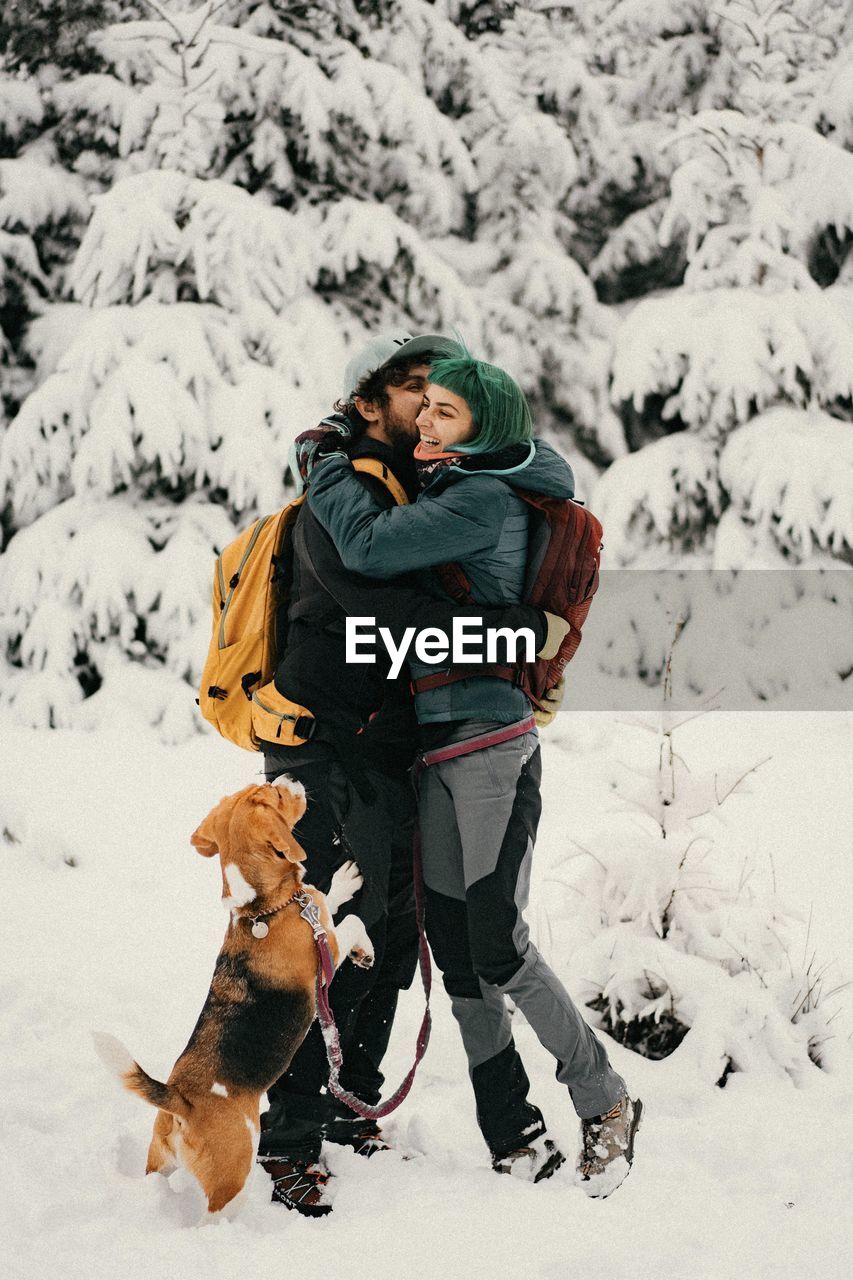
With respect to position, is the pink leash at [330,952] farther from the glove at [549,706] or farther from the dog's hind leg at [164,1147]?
the dog's hind leg at [164,1147]

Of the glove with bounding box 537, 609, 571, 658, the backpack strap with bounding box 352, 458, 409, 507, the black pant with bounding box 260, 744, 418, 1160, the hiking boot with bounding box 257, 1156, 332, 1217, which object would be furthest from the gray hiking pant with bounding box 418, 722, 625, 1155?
the backpack strap with bounding box 352, 458, 409, 507

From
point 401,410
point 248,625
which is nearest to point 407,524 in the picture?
point 401,410

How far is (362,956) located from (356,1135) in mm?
604

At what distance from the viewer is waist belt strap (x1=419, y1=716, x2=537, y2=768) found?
262 cm

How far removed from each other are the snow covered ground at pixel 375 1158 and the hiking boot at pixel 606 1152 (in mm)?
49

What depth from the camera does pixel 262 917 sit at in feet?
8.48

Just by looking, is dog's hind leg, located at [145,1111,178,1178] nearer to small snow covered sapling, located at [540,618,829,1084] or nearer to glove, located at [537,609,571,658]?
glove, located at [537,609,571,658]

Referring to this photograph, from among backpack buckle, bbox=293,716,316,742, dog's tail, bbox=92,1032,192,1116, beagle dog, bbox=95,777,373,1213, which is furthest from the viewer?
backpack buckle, bbox=293,716,316,742

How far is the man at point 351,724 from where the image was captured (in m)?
2.58

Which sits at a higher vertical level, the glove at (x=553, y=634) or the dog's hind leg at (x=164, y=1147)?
the glove at (x=553, y=634)

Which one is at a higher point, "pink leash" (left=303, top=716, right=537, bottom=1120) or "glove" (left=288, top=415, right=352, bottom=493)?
"glove" (left=288, top=415, right=352, bottom=493)

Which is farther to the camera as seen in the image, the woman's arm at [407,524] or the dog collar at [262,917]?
the dog collar at [262,917]

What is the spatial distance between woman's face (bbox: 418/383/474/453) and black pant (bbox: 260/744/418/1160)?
87 centimetres

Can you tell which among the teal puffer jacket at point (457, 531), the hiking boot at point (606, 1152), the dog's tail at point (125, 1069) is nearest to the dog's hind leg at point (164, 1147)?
the dog's tail at point (125, 1069)
